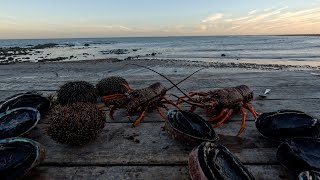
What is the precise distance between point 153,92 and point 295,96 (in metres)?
1.83

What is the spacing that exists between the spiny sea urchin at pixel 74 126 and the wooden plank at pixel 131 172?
0.80ft

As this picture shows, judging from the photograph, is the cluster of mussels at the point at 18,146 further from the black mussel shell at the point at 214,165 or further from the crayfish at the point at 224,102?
the crayfish at the point at 224,102

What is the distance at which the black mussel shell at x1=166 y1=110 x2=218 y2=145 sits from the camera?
1.79 metres

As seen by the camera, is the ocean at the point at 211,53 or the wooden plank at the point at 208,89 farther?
the ocean at the point at 211,53

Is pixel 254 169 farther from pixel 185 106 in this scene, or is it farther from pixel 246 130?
pixel 185 106

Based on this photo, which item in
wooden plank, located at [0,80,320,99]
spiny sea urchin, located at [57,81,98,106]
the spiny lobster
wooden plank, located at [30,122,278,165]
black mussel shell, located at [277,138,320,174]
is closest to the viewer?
black mussel shell, located at [277,138,320,174]

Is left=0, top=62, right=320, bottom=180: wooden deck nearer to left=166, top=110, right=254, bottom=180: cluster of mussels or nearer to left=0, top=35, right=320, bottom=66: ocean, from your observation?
left=166, top=110, right=254, bottom=180: cluster of mussels

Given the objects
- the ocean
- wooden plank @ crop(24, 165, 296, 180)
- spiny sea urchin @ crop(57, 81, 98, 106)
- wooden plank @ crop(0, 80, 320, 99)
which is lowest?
the ocean

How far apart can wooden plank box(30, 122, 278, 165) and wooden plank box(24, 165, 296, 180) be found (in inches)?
2.4

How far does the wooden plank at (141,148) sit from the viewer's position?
1.72 metres

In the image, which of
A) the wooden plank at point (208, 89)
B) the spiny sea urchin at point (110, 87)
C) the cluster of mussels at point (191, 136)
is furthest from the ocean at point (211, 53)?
the cluster of mussels at point (191, 136)

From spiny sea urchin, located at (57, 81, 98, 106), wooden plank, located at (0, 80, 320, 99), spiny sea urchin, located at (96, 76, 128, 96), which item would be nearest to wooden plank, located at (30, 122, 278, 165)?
spiny sea urchin, located at (57, 81, 98, 106)

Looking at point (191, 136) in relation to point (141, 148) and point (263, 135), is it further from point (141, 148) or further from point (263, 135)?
point (263, 135)

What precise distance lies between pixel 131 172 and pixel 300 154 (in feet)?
3.40
